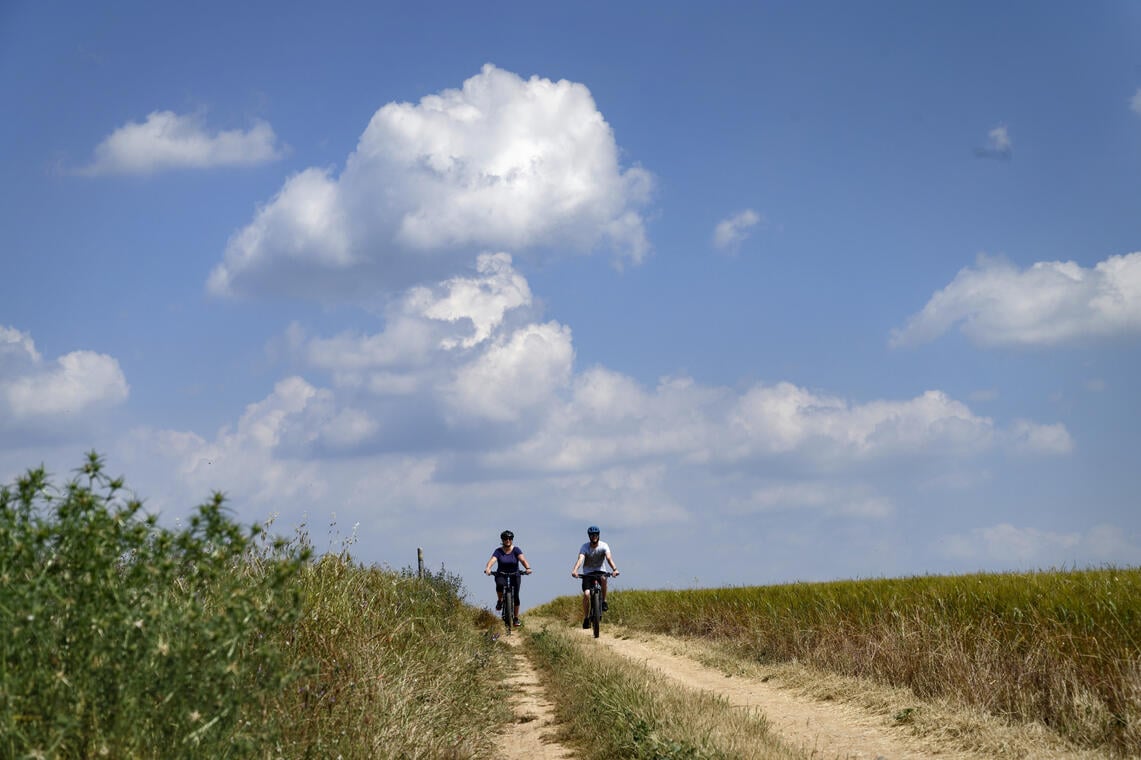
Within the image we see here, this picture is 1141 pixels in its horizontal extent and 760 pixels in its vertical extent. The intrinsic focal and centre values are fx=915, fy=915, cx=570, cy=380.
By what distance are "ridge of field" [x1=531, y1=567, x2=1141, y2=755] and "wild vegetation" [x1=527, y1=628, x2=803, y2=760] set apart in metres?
3.14

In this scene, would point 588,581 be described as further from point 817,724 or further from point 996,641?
point 996,641

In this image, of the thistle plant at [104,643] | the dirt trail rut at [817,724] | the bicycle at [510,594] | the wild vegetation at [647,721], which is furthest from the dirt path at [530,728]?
the bicycle at [510,594]

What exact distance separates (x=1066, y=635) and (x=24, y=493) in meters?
10.4

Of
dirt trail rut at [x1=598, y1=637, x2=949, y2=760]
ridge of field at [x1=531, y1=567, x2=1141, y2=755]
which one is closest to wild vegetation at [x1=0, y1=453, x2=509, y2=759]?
dirt trail rut at [x1=598, y1=637, x2=949, y2=760]

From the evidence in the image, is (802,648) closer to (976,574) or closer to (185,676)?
(976,574)

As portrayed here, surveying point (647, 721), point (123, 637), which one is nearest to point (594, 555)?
point (647, 721)

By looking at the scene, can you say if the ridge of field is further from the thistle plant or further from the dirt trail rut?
the thistle plant

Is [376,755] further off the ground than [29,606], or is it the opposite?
[29,606]

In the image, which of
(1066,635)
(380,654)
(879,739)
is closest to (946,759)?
(879,739)

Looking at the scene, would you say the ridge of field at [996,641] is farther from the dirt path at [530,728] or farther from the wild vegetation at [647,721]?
the dirt path at [530,728]

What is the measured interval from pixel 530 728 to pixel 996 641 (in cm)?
587

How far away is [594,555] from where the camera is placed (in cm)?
2077

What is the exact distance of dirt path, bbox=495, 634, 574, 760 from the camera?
8.66 meters

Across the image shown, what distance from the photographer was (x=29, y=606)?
3955mm
